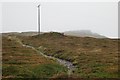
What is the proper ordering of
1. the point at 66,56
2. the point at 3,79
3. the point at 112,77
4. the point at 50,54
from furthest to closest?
the point at 50,54 → the point at 66,56 → the point at 112,77 → the point at 3,79

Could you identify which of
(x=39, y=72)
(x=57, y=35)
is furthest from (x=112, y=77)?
(x=57, y=35)

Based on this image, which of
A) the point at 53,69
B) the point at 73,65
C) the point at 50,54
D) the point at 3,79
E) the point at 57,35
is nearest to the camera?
the point at 3,79

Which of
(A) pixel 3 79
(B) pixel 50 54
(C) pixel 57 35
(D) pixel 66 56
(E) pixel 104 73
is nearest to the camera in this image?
(A) pixel 3 79

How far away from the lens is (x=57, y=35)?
4225 inches

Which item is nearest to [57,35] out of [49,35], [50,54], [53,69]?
[49,35]

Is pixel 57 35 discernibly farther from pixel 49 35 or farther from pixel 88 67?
pixel 88 67

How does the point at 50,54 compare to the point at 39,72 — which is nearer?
the point at 39,72

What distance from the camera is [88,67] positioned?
1826 inches

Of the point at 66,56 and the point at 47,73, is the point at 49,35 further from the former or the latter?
the point at 47,73

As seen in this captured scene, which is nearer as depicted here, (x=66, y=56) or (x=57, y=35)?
(x=66, y=56)

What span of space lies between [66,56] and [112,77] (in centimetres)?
2520

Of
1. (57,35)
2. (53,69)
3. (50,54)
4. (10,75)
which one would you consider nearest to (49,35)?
(57,35)

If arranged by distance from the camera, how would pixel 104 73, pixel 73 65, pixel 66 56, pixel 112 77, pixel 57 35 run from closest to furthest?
pixel 112 77 → pixel 104 73 → pixel 73 65 → pixel 66 56 → pixel 57 35

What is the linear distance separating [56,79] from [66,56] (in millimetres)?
27234
